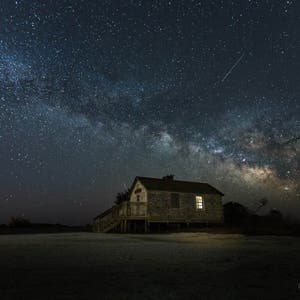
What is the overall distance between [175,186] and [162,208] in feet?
11.3

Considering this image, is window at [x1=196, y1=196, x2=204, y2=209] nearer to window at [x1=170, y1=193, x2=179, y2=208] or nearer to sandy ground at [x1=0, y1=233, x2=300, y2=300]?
window at [x1=170, y1=193, x2=179, y2=208]

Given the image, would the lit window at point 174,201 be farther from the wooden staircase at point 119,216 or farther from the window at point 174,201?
the wooden staircase at point 119,216

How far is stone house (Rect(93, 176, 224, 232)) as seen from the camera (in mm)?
32188

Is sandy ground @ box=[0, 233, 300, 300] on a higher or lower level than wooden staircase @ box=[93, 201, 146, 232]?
lower

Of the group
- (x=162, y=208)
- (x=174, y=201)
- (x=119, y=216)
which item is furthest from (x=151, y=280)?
(x=174, y=201)

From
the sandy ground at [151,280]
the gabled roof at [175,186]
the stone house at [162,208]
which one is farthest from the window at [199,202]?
the sandy ground at [151,280]

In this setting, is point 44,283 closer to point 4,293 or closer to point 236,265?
point 4,293

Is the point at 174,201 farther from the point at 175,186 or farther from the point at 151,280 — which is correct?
the point at 151,280

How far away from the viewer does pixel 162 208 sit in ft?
109

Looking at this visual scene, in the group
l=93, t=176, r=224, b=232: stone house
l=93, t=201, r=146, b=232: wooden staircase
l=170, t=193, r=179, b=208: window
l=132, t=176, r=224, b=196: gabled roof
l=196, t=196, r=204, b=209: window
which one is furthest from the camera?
l=196, t=196, r=204, b=209: window

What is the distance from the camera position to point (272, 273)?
612cm

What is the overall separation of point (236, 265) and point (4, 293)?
490cm

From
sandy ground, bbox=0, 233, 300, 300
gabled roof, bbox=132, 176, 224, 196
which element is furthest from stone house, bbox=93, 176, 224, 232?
sandy ground, bbox=0, 233, 300, 300

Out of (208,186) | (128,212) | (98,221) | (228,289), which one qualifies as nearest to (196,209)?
(208,186)
